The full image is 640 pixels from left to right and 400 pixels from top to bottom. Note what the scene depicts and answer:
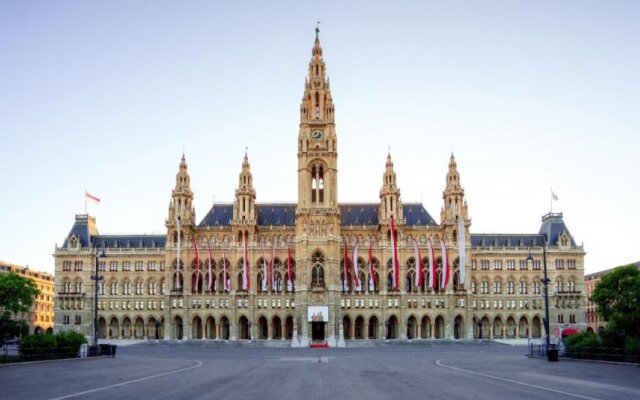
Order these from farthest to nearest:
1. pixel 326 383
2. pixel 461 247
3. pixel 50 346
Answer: pixel 461 247, pixel 50 346, pixel 326 383

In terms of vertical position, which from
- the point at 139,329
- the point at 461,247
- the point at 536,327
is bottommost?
the point at 536,327

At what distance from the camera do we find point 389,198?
142625mm

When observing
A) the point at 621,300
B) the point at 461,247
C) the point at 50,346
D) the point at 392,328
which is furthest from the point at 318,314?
the point at 621,300

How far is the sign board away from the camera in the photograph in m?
132

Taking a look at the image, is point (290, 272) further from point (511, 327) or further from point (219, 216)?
point (511, 327)

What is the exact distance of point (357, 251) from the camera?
5546 inches

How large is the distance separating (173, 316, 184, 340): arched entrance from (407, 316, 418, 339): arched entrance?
1776 inches

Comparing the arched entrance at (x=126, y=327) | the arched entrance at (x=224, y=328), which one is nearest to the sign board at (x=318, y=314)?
the arched entrance at (x=224, y=328)

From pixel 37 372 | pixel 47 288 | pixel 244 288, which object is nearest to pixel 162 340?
pixel 244 288

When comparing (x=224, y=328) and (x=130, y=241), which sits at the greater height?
(x=130, y=241)

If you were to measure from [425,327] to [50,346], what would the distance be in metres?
91.5

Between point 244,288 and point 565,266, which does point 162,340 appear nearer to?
point 244,288

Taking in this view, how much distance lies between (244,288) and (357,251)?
2342 centimetres

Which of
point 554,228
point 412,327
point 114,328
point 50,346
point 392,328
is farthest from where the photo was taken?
point 554,228
